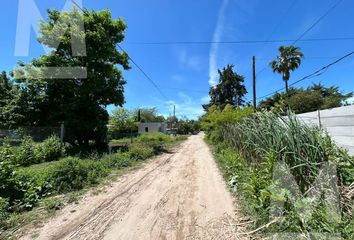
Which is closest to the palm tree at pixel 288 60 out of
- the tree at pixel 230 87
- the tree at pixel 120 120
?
the tree at pixel 230 87

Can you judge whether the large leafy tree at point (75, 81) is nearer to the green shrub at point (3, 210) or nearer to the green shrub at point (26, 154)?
the green shrub at point (26, 154)

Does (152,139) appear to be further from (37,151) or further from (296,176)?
(296,176)

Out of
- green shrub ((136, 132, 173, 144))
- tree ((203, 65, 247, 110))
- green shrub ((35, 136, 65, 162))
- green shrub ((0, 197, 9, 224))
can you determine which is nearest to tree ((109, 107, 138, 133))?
green shrub ((136, 132, 173, 144))

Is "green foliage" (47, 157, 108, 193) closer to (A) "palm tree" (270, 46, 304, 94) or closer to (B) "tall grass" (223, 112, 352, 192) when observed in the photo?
(B) "tall grass" (223, 112, 352, 192)

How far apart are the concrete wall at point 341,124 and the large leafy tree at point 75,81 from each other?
11.8 metres

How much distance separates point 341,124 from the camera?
17.4 ft

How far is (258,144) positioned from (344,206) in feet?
7.49

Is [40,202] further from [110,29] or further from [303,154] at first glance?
[110,29]

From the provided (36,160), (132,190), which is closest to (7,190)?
(132,190)

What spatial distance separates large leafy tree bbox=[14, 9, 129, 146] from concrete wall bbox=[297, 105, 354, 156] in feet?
38.9

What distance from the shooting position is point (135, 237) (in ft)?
11.4

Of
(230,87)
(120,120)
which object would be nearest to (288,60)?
(230,87)

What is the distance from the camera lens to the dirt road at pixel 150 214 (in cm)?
361

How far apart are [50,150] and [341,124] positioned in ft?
36.5
